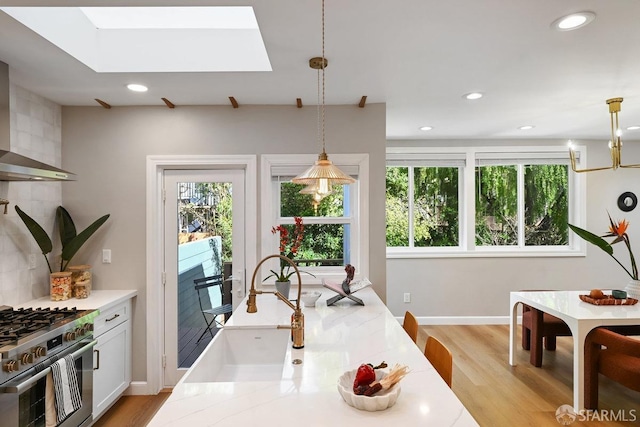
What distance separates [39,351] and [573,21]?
10.4ft

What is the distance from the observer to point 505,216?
488 centimetres

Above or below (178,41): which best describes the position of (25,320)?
below

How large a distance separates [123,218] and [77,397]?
4.60 ft

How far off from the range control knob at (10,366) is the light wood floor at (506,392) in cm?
116

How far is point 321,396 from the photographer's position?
49.6 inches

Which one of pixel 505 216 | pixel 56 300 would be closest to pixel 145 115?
pixel 56 300

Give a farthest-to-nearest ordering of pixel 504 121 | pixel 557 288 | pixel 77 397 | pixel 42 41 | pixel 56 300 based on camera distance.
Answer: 1. pixel 557 288
2. pixel 504 121
3. pixel 56 300
4. pixel 77 397
5. pixel 42 41

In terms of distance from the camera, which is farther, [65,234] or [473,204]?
[473,204]

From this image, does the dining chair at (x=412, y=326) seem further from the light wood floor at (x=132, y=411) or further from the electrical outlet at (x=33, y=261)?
the electrical outlet at (x=33, y=261)

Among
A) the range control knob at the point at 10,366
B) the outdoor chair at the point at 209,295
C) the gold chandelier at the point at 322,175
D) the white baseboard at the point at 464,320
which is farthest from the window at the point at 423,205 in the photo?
the range control knob at the point at 10,366

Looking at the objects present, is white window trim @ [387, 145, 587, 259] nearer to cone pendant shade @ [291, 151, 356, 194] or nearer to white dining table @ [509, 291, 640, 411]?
white dining table @ [509, 291, 640, 411]

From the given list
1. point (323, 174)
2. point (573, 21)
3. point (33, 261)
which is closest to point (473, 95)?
point (573, 21)

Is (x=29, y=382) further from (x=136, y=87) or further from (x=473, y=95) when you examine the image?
(x=473, y=95)

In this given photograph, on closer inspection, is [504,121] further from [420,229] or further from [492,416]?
[492,416]
